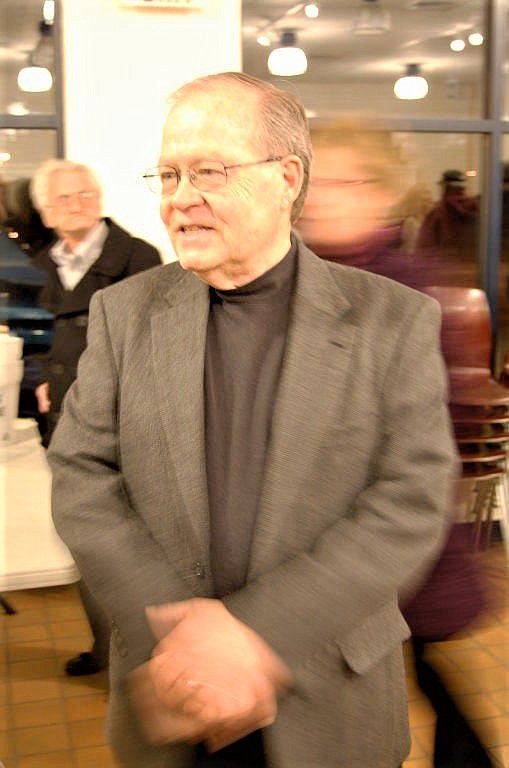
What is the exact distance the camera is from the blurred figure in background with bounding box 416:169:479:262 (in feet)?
15.0

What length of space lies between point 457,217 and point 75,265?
2.28m

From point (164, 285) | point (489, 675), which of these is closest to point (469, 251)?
point (489, 675)

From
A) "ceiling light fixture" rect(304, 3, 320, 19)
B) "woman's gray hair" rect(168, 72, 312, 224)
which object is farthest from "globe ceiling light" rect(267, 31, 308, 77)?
"woman's gray hair" rect(168, 72, 312, 224)

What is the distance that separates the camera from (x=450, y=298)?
1.91 m

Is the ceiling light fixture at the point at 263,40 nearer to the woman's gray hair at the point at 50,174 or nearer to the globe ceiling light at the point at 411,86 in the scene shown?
the globe ceiling light at the point at 411,86

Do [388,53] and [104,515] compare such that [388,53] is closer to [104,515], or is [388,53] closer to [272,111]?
[272,111]

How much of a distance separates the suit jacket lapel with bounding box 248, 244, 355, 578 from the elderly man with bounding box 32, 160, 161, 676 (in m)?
1.85

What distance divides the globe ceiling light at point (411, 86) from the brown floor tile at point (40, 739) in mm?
3256

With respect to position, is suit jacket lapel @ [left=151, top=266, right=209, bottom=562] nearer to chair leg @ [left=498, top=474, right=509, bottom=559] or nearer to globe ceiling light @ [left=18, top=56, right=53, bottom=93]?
chair leg @ [left=498, top=474, right=509, bottom=559]

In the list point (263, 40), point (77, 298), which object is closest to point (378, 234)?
point (77, 298)

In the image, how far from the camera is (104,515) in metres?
1.29

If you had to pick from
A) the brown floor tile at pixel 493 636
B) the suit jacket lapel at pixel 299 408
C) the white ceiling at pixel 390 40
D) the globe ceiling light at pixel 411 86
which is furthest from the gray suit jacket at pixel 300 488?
the globe ceiling light at pixel 411 86

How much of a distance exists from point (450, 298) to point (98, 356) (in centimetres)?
88

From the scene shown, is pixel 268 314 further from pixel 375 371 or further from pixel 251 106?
pixel 251 106
